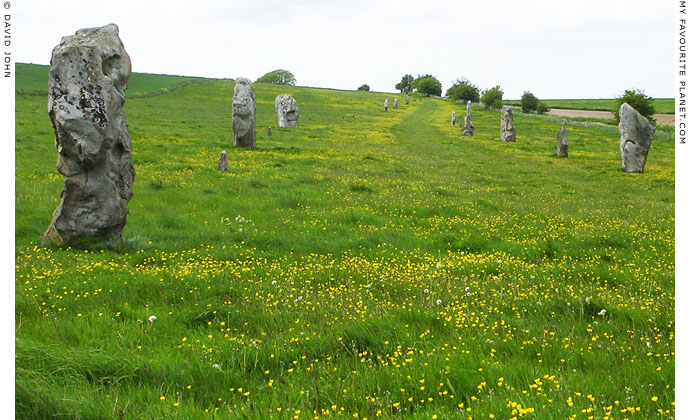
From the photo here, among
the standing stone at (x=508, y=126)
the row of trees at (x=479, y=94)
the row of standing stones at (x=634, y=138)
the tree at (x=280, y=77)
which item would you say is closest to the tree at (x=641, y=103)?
the row of trees at (x=479, y=94)

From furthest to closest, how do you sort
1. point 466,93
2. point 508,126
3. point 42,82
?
1. point 466,93
2. point 42,82
3. point 508,126

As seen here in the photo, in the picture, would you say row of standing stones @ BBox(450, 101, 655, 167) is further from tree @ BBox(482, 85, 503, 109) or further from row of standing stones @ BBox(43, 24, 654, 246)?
tree @ BBox(482, 85, 503, 109)

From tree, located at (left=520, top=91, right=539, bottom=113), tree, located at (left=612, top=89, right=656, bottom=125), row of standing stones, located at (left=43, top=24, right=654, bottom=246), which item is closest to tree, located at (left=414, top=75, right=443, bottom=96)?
tree, located at (left=520, top=91, right=539, bottom=113)

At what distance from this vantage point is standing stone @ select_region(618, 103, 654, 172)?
27125 mm

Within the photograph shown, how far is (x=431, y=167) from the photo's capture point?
1039 inches

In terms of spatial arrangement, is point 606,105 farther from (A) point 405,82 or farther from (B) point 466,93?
(A) point 405,82

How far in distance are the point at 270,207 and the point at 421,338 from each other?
32.0 ft

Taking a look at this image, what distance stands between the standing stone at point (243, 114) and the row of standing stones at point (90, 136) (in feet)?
55.3

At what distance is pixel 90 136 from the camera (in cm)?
998

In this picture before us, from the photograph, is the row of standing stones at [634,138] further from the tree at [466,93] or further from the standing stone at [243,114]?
the tree at [466,93]

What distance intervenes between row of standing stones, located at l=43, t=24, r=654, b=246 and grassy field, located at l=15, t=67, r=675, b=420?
725mm

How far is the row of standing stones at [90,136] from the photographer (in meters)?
9.91

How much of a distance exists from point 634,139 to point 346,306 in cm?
2664

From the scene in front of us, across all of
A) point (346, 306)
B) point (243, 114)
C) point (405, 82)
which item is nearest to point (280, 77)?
point (405, 82)
